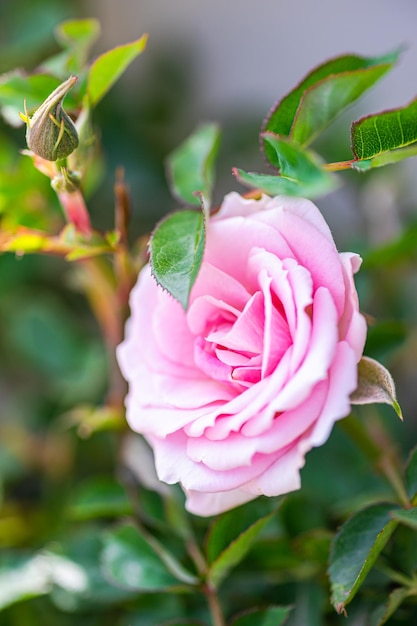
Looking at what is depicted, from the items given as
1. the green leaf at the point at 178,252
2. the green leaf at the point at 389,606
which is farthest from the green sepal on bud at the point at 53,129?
the green leaf at the point at 389,606

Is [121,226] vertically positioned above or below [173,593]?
above

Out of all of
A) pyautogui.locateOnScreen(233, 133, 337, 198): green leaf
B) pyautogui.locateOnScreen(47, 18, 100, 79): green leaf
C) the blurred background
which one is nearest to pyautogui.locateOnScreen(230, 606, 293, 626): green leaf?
the blurred background

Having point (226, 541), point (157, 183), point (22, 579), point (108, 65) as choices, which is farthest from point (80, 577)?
point (157, 183)

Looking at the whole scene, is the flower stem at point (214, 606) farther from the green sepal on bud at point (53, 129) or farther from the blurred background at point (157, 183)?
A: the green sepal on bud at point (53, 129)

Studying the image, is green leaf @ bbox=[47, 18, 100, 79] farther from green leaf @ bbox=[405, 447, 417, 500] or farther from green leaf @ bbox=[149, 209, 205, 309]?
green leaf @ bbox=[405, 447, 417, 500]

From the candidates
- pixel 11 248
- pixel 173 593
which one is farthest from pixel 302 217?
pixel 173 593

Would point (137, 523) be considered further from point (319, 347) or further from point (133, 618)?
point (319, 347)
